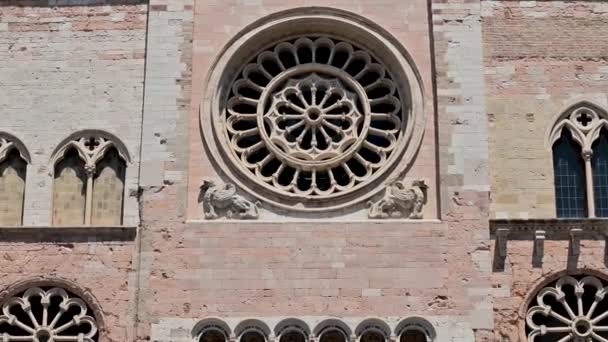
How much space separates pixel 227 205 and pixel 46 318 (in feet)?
10.1

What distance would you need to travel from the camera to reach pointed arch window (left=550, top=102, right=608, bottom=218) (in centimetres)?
1930

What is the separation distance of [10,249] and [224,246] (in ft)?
10.5

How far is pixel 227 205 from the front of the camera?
18.9 metres

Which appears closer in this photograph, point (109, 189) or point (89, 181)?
point (89, 181)

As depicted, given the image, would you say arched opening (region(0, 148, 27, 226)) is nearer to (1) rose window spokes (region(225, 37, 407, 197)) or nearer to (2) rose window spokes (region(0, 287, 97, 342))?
(2) rose window spokes (region(0, 287, 97, 342))

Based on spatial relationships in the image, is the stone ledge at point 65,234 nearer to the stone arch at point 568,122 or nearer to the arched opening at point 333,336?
the arched opening at point 333,336

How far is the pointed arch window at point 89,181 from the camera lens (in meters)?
19.5

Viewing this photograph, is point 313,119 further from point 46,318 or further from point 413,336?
point 46,318

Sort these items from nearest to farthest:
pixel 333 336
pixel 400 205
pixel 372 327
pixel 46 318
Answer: pixel 372 327 < pixel 333 336 < pixel 46 318 < pixel 400 205

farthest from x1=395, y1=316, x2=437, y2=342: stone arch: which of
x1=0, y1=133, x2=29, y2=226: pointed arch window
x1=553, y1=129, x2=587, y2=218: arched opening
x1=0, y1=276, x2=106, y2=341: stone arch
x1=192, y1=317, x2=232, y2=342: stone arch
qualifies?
x1=0, y1=133, x2=29, y2=226: pointed arch window

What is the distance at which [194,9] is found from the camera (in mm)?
20250

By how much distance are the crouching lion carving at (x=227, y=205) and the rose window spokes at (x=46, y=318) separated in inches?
90.4


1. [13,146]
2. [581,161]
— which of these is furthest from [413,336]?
[13,146]

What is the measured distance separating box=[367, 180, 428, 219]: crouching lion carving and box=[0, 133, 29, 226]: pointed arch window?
212 inches
